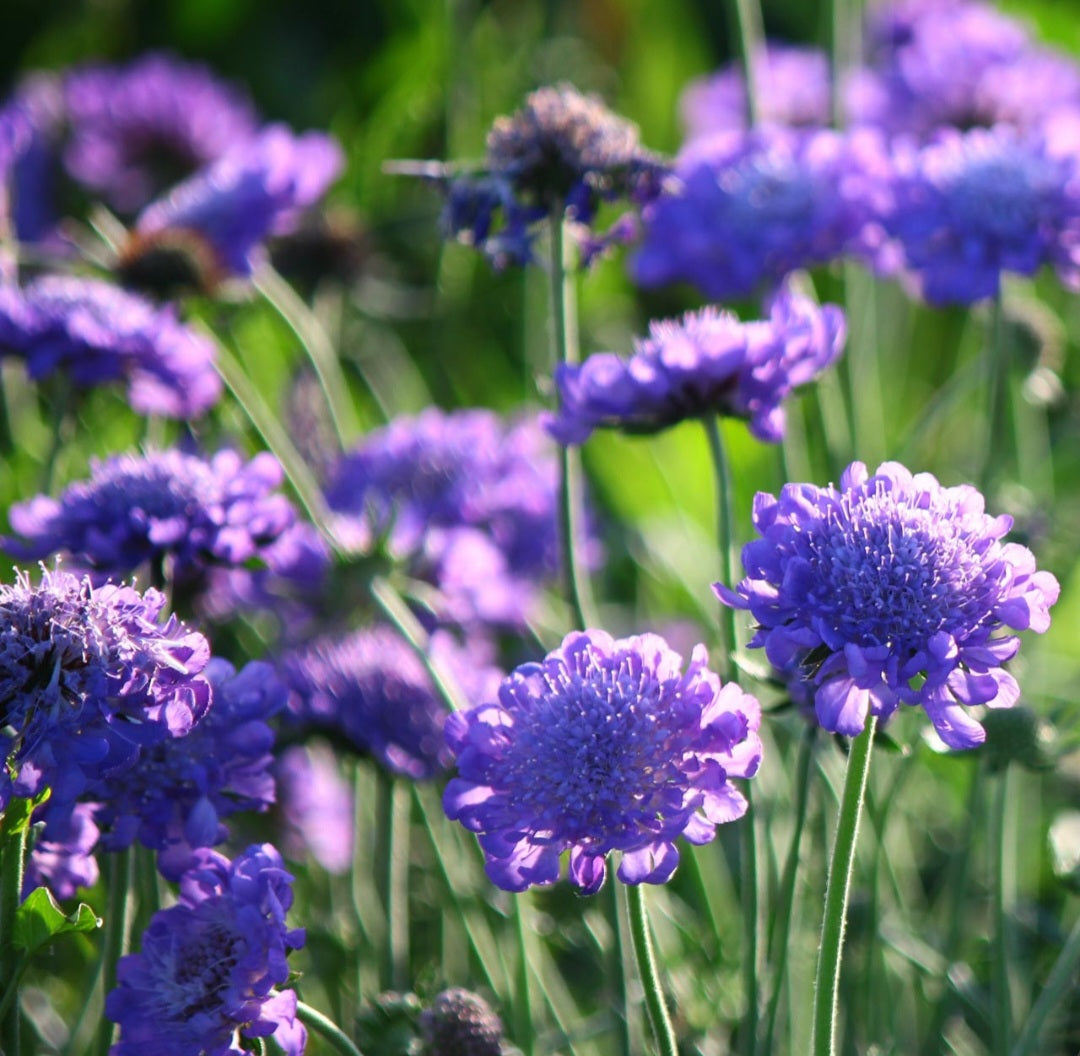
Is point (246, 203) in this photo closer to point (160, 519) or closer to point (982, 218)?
point (160, 519)

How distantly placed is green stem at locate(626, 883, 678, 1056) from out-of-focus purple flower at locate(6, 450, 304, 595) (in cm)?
47

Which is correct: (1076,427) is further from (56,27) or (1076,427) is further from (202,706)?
(56,27)

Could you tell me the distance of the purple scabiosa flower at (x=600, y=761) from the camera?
924mm

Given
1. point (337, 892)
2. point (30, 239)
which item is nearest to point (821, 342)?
point (337, 892)

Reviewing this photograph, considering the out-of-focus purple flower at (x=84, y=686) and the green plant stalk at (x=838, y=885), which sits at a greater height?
the out-of-focus purple flower at (x=84, y=686)

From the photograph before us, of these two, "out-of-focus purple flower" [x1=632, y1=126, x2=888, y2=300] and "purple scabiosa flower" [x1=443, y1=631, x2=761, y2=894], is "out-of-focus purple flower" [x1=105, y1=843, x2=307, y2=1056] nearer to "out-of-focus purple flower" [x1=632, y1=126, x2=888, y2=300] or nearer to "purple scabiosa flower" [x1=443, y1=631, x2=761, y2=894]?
"purple scabiosa flower" [x1=443, y1=631, x2=761, y2=894]

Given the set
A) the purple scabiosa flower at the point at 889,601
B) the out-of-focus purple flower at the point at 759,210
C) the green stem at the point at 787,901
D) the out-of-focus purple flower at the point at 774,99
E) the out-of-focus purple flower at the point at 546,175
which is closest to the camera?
→ the purple scabiosa flower at the point at 889,601

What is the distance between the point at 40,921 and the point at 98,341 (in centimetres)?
68

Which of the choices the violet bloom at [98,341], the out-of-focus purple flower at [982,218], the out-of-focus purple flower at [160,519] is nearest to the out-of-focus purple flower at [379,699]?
the out-of-focus purple flower at [160,519]

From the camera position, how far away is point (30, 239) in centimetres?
285

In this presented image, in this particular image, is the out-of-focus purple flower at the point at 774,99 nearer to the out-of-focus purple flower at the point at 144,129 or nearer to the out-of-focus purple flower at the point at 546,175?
the out-of-focus purple flower at the point at 144,129

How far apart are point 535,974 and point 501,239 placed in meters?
0.71

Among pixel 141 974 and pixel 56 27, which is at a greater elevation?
pixel 56 27

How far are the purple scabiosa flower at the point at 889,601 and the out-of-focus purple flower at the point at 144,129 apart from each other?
83.5 inches
